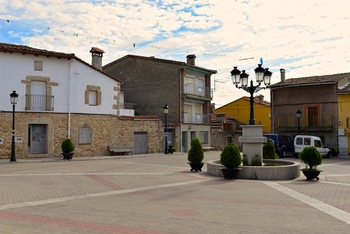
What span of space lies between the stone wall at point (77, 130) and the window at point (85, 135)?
208mm

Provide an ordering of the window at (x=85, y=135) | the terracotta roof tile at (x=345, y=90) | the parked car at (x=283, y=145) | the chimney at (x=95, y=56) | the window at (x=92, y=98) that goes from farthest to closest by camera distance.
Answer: the terracotta roof tile at (x=345, y=90) → the chimney at (x=95, y=56) → the parked car at (x=283, y=145) → the window at (x=92, y=98) → the window at (x=85, y=135)

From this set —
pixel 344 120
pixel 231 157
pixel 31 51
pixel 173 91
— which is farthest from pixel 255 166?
pixel 344 120

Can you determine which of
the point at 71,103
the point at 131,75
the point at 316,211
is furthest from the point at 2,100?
the point at 316,211

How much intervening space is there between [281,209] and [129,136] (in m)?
20.4

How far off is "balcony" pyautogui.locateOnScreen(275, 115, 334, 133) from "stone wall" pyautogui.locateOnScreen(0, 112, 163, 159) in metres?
13.1

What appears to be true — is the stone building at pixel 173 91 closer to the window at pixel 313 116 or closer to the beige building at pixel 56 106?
the beige building at pixel 56 106

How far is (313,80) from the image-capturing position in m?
33.7

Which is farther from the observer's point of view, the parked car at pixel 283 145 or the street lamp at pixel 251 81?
the parked car at pixel 283 145

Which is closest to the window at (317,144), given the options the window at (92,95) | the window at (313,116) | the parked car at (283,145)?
the parked car at (283,145)

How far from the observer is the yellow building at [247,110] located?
149 feet

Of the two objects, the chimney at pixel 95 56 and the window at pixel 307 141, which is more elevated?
the chimney at pixel 95 56

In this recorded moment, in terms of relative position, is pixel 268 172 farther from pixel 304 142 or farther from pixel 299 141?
pixel 299 141

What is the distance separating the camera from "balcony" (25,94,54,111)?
22.5m

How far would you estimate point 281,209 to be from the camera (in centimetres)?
789
